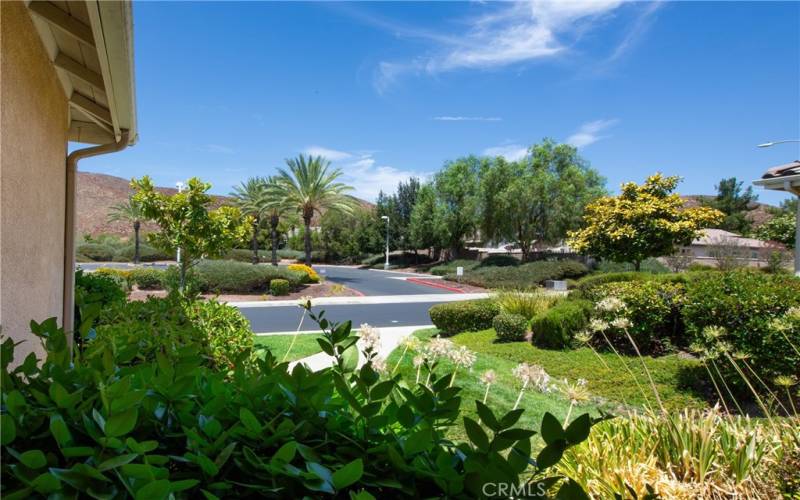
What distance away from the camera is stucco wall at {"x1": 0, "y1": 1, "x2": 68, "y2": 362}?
8.47 feet

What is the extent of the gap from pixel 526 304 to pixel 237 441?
11506mm

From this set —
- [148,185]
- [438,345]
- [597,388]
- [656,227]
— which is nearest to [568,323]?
[597,388]

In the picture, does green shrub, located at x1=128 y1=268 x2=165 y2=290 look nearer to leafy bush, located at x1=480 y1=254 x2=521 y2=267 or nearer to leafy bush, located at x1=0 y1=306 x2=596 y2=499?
leafy bush, located at x1=480 y1=254 x2=521 y2=267

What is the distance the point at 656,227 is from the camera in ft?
62.0

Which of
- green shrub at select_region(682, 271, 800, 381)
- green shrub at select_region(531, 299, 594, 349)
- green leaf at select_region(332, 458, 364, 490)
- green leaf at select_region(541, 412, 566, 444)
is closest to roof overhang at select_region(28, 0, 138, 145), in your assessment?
green leaf at select_region(332, 458, 364, 490)

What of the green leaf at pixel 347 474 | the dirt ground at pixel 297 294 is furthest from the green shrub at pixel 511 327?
the dirt ground at pixel 297 294

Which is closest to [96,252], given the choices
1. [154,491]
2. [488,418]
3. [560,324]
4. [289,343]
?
[289,343]

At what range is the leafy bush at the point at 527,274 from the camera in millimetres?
28844

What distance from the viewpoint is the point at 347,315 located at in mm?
17016

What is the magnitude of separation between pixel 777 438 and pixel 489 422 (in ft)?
11.4

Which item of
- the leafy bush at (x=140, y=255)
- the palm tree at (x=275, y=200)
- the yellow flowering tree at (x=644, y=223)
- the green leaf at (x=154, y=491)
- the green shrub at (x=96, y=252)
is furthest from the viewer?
the leafy bush at (x=140, y=255)

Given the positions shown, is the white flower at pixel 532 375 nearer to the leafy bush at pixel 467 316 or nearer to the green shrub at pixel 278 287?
the leafy bush at pixel 467 316

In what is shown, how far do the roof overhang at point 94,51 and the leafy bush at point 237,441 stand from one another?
179 cm

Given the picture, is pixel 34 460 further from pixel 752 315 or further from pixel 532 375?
pixel 752 315
